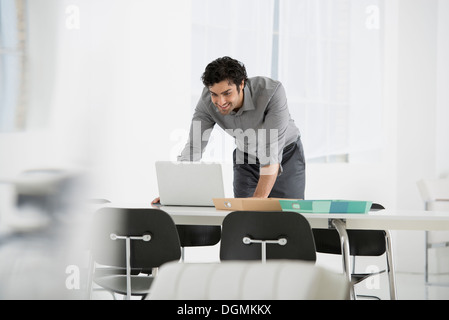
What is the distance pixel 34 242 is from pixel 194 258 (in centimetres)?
326

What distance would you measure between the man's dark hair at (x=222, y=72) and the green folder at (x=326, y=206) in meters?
0.74

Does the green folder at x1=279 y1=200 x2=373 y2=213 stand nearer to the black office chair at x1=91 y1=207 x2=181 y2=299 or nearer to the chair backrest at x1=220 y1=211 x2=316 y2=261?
the chair backrest at x1=220 y1=211 x2=316 y2=261

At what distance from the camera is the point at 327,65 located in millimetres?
5129

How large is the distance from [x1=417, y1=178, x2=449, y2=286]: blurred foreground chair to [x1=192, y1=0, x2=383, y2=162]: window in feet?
2.27

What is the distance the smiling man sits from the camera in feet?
9.49

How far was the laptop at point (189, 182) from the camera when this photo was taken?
8.45 feet

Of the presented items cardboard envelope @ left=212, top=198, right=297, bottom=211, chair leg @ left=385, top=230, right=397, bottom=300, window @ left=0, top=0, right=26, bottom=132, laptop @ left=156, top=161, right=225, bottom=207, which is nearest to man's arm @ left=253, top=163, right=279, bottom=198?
laptop @ left=156, top=161, right=225, bottom=207

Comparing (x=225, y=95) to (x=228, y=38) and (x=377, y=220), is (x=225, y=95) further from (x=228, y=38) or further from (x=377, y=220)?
(x=228, y=38)

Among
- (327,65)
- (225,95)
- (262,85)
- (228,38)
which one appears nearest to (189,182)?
(225,95)

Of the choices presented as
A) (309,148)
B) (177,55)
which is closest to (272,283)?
(177,55)

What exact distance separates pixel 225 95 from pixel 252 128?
309 millimetres

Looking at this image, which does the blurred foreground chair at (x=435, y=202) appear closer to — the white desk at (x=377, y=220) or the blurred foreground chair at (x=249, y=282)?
the white desk at (x=377, y=220)

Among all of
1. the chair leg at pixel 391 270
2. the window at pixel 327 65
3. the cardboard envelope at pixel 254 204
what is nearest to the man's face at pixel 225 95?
the cardboard envelope at pixel 254 204
